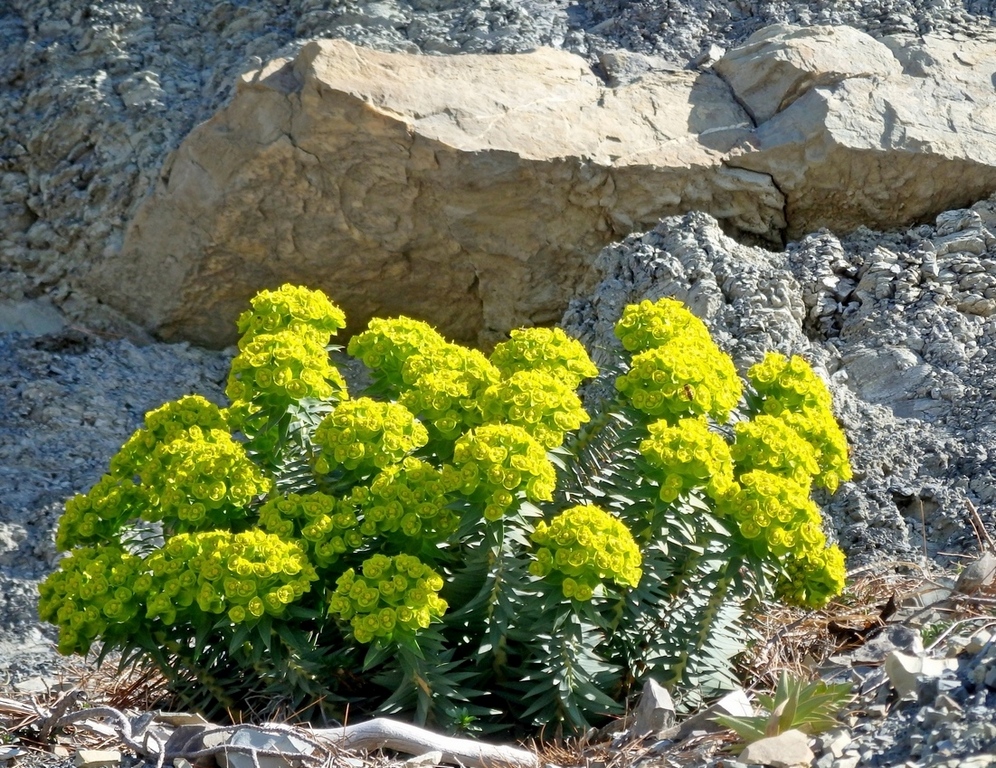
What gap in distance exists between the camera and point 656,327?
Result: 131 inches

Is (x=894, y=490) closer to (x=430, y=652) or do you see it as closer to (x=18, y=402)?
(x=430, y=652)

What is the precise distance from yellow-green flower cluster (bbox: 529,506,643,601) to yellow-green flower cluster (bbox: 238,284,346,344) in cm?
91

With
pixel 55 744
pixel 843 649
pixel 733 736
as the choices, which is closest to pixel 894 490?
pixel 843 649

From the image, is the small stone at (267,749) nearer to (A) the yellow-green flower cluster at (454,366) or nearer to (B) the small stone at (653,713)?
(B) the small stone at (653,713)

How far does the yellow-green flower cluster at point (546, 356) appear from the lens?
3.27m

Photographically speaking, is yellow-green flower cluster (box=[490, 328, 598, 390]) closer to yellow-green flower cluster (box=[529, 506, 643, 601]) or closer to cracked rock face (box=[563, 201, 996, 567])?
yellow-green flower cluster (box=[529, 506, 643, 601])

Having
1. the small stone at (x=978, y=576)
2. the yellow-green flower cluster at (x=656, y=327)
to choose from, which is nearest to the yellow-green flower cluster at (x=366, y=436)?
the yellow-green flower cluster at (x=656, y=327)

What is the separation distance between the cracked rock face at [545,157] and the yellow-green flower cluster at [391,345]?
205 cm

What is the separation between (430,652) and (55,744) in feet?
3.53

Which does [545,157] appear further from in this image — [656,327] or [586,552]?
[586,552]

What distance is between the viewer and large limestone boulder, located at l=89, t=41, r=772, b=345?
5.27m

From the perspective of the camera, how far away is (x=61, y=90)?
20.3 ft

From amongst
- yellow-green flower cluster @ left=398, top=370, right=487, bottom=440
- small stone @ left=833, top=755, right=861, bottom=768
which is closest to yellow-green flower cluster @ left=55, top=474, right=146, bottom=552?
yellow-green flower cluster @ left=398, top=370, right=487, bottom=440

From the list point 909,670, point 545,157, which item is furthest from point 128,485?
point 545,157
